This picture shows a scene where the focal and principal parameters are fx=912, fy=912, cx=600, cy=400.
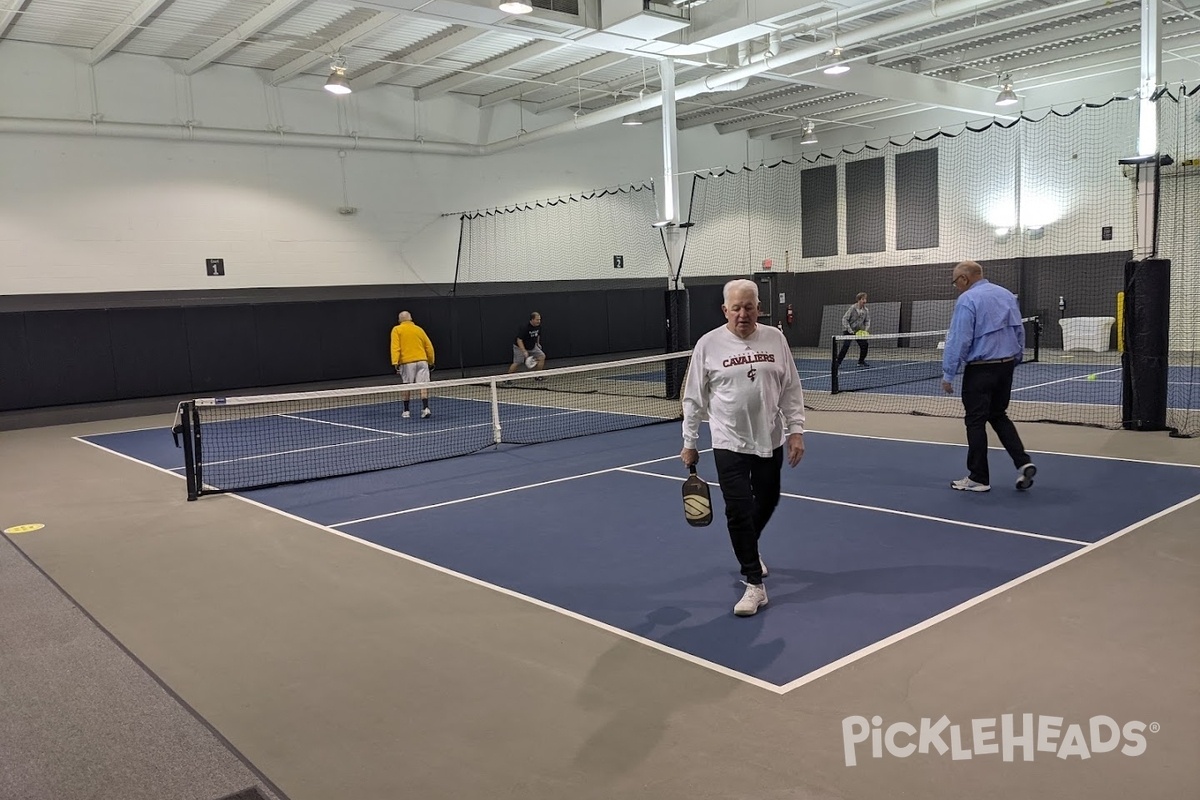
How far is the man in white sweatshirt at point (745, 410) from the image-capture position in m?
5.23

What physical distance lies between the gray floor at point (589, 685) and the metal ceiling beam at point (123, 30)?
435 inches

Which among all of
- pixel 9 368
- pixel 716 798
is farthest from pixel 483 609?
pixel 9 368

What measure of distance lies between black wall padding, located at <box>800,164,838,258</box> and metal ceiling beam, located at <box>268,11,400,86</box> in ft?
48.8

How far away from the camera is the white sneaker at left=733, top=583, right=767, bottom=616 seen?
5289mm

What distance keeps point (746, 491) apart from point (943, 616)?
1.30 m

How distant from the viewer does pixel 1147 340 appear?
414 inches

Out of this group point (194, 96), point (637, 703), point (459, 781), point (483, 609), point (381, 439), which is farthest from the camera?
point (194, 96)

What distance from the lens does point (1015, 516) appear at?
7.21m

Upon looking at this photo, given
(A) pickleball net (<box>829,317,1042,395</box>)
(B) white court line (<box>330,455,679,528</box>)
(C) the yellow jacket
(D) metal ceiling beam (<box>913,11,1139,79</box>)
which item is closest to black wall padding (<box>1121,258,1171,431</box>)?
(A) pickleball net (<box>829,317,1042,395</box>)

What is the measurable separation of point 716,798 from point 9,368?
16.9 m

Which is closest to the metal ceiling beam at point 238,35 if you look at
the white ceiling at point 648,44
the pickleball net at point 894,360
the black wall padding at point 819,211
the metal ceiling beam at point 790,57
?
the white ceiling at point 648,44

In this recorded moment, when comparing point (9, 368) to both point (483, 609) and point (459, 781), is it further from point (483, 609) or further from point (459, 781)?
point (459, 781)

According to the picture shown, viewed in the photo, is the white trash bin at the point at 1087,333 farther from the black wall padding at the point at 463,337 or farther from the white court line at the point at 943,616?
the white court line at the point at 943,616

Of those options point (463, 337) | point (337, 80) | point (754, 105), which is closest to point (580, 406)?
point (463, 337)
